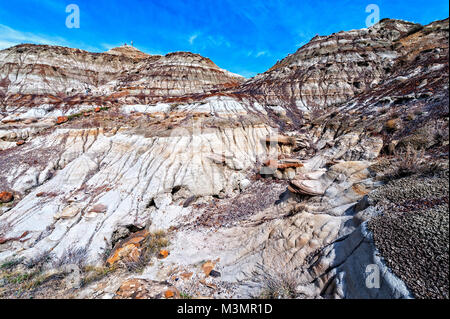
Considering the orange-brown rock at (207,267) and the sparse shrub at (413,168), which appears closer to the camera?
the sparse shrub at (413,168)

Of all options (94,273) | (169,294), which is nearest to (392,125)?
(169,294)

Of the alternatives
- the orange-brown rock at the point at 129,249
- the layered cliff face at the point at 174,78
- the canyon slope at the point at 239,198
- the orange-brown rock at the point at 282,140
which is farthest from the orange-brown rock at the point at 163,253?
the layered cliff face at the point at 174,78

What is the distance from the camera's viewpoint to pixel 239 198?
35.8 ft

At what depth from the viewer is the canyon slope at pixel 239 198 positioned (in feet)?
12.3

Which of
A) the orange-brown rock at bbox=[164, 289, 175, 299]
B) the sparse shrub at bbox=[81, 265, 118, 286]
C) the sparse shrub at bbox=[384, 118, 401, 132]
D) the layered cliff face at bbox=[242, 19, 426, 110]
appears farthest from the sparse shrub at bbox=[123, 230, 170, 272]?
the layered cliff face at bbox=[242, 19, 426, 110]

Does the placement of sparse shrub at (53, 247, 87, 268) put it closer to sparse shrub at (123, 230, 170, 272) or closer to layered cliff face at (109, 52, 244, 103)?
sparse shrub at (123, 230, 170, 272)

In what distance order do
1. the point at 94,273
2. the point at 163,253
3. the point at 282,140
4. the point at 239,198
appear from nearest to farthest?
1. the point at 94,273
2. the point at 163,253
3. the point at 239,198
4. the point at 282,140

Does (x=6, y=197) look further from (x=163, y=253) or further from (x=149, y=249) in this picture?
(x=163, y=253)

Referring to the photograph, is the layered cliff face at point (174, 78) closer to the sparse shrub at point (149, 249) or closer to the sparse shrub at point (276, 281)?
the sparse shrub at point (149, 249)

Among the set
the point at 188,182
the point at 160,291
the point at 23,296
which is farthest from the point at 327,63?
the point at 23,296

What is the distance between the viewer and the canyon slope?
12.3 feet

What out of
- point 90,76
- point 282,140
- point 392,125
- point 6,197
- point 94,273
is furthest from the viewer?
point 90,76

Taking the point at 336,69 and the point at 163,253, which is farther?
the point at 336,69
